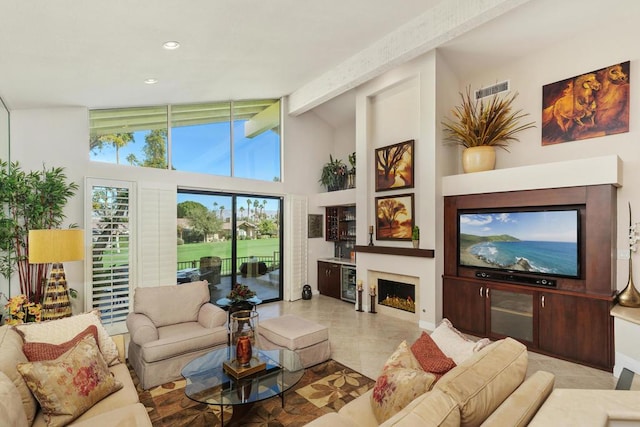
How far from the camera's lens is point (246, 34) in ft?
11.0

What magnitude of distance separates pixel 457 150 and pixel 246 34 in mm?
3520

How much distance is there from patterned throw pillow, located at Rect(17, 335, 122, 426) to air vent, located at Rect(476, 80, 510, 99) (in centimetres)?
563

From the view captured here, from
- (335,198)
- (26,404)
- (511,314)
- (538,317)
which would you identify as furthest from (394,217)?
(26,404)

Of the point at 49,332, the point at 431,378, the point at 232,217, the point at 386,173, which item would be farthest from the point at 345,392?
the point at 232,217

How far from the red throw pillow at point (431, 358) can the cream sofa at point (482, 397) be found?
275 mm

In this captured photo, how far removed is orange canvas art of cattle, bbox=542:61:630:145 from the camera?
3.78 m

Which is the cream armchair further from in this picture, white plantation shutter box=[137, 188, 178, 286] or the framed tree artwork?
the framed tree artwork

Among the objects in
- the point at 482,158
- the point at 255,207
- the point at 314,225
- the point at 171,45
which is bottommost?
the point at 314,225

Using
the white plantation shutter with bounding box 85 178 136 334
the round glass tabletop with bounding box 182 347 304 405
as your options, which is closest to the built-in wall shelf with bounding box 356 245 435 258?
the round glass tabletop with bounding box 182 347 304 405

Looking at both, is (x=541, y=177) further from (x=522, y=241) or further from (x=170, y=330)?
(x=170, y=330)

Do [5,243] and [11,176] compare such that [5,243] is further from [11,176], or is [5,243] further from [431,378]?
[431,378]

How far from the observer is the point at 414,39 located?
373 centimetres

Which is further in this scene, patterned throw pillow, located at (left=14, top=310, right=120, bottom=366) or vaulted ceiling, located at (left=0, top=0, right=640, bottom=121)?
vaulted ceiling, located at (left=0, top=0, right=640, bottom=121)

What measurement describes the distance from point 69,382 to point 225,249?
13.2 ft
